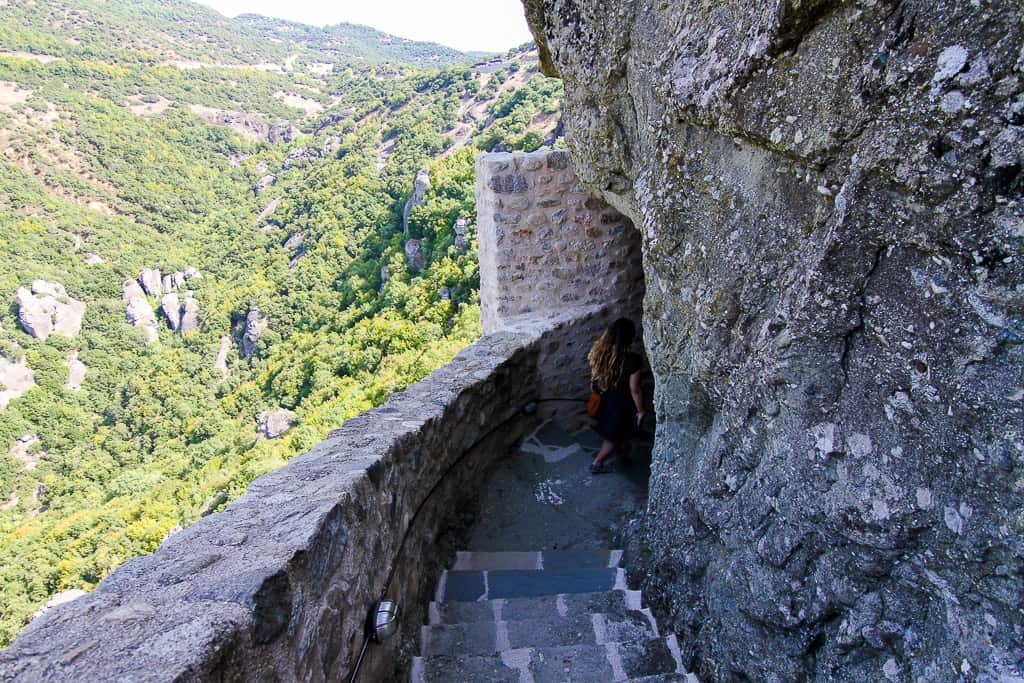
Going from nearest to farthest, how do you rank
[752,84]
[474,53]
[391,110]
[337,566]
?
1. [337,566]
2. [752,84]
3. [391,110]
4. [474,53]

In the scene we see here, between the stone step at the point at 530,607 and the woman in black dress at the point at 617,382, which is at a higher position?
the woman in black dress at the point at 617,382

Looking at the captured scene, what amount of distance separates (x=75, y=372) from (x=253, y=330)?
1328cm

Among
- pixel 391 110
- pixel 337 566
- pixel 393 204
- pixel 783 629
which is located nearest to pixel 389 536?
pixel 337 566

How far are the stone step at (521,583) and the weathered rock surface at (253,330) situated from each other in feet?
156

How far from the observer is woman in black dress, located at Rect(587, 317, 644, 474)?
408cm

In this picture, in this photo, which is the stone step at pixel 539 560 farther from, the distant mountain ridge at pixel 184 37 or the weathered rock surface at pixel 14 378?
the distant mountain ridge at pixel 184 37

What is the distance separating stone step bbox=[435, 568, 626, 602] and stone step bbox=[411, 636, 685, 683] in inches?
18.9

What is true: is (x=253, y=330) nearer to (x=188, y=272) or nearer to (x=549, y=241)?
(x=188, y=272)

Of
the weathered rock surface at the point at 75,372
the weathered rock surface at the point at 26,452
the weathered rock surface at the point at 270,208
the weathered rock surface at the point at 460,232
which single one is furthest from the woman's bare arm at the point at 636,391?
the weathered rock surface at the point at 270,208

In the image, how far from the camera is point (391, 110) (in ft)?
236

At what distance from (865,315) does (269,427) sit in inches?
1360

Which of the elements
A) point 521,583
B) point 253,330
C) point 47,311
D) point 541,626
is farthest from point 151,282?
point 541,626

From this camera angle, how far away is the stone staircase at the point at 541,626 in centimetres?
240

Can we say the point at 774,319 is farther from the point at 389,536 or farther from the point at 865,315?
the point at 389,536
